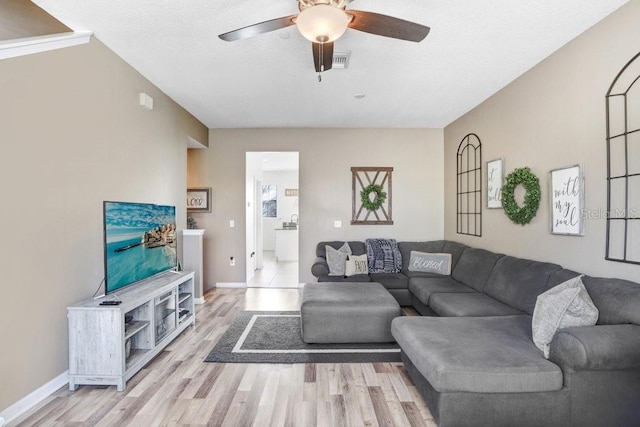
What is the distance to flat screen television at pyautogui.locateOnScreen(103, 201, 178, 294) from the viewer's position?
2598 mm

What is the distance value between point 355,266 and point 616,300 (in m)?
2.91

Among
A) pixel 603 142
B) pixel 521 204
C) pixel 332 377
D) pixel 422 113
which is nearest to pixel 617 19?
pixel 603 142

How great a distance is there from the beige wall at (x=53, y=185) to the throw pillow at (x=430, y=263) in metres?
3.71

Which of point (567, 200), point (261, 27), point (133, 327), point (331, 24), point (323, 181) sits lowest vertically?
point (133, 327)

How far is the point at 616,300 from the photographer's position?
80.5 inches

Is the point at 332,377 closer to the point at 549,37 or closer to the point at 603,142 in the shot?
the point at 603,142

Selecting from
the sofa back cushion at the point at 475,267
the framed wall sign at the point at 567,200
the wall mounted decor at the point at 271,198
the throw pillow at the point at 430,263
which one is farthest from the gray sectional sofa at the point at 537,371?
the wall mounted decor at the point at 271,198

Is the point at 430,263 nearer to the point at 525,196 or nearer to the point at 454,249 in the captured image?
the point at 454,249

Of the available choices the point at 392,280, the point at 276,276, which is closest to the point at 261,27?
the point at 392,280

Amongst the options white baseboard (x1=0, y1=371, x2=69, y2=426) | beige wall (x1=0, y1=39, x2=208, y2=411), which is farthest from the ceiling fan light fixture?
white baseboard (x1=0, y1=371, x2=69, y2=426)

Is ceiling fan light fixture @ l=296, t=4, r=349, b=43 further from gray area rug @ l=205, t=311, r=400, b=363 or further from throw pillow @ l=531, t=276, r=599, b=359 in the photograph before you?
gray area rug @ l=205, t=311, r=400, b=363

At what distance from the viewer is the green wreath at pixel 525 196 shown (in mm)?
3152

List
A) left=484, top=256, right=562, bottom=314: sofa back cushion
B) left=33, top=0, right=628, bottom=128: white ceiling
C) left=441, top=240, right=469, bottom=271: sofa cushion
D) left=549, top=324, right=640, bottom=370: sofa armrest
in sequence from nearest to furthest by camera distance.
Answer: left=549, top=324, right=640, bottom=370: sofa armrest < left=33, top=0, right=628, bottom=128: white ceiling < left=484, top=256, right=562, bottom=314: sofa back cushion < left=441, top=240, right=469, bottom=271: sofa cushion

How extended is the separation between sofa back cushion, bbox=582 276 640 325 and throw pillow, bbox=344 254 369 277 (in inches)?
106
